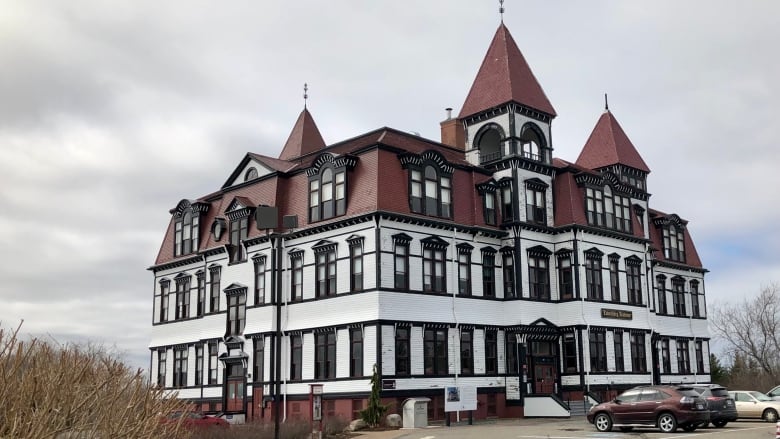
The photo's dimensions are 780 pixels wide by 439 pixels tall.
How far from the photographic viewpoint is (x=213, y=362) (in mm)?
45844

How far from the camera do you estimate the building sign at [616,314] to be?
1725 inches

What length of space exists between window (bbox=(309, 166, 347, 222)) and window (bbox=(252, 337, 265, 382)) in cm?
733

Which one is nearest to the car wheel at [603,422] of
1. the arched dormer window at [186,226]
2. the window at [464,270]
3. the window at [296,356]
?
the window at [464,270]

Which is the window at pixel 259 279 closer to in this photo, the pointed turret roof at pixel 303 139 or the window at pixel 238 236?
the window at pixel 238 236

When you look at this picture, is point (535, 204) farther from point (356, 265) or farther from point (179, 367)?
point (179, 367)

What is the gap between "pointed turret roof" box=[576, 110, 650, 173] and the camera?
5338 centimetres

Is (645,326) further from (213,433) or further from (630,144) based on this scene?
(213,433)

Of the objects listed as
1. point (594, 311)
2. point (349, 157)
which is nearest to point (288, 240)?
point (349, 157)

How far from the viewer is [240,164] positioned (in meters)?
46.2

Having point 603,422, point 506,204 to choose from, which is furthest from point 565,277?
point 603,422

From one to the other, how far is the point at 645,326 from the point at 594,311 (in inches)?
218

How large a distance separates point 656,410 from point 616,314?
17301mm

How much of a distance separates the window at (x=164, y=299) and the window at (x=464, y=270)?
20.5 metres

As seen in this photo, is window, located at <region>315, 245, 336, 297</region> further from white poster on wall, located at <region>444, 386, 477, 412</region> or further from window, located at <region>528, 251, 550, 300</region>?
window, located at <region>528, 251, 550, 300</region>
